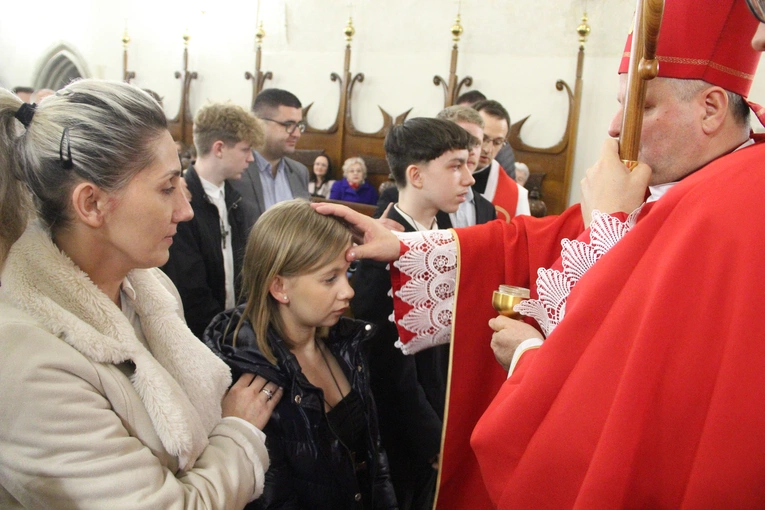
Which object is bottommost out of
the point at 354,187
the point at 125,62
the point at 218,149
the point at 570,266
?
the point at 354,187

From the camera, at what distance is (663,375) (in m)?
1.07

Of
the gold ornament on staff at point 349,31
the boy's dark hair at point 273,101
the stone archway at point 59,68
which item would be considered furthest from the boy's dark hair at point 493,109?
the stone archway at point 59,68

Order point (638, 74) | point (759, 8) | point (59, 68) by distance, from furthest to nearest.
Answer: point (59, 68)
point (638, 74)
point (759, 8)

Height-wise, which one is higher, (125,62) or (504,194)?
(125,62)

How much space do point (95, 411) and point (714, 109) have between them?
146 cm

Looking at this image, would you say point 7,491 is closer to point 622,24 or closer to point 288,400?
point 288,400

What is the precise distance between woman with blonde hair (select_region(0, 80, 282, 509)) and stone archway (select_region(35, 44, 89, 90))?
10.6 m

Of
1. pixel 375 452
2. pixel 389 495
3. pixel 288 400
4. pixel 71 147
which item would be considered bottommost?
pixel 389 495

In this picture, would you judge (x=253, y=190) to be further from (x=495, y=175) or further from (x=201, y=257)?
(x=495, y=175)

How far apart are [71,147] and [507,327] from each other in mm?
1068

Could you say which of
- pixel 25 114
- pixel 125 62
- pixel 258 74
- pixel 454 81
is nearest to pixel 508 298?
pixel 25 114

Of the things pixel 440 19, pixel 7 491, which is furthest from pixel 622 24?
pixel 7 491

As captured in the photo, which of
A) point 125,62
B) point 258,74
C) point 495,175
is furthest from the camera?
point 125,62

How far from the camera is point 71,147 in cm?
124
